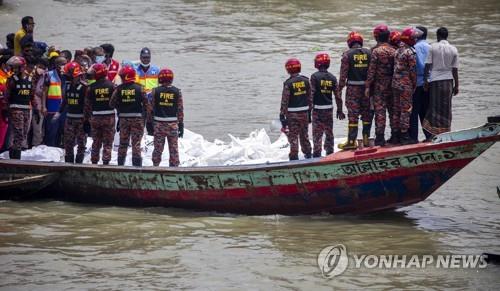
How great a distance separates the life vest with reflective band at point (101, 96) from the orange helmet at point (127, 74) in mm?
279

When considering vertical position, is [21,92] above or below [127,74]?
below

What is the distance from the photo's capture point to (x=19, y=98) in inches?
593

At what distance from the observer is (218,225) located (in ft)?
45.9

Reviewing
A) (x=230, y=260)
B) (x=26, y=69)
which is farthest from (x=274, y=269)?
(x=26, y=69)

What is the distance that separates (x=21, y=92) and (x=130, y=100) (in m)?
1.73

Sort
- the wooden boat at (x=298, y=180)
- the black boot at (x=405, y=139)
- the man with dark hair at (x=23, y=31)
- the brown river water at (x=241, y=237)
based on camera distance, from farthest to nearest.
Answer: the man with dark hair at (x=23, y=31) < the black boot at (x=405, y=139) < the wooden boat at (x=298, y=180) < the brown river water at (x=241, y=237)

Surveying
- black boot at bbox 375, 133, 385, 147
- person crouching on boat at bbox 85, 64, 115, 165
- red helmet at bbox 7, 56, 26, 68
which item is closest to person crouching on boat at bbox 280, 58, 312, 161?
black boot at bbox 375, 133, 385, 147

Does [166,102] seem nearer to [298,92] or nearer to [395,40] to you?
[298,92]

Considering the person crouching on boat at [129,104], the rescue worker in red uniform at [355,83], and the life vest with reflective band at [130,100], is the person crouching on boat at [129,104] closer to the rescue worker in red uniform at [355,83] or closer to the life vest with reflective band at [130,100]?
the life vest with reflective band at [130,100]

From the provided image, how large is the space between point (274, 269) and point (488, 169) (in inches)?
235

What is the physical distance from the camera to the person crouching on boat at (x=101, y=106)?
14.5 meters

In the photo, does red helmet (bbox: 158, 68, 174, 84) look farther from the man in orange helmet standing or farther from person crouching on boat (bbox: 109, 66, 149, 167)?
person crouching on boat (bbox: 109, 66, 149, 167)

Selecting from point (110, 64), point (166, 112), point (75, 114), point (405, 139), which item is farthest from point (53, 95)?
point (405, 139)

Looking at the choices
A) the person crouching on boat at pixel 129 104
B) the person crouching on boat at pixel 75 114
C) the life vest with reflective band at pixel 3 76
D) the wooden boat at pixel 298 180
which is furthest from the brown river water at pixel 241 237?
the life vest with reflective band at pixel 3 76
